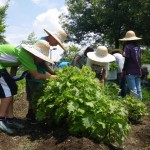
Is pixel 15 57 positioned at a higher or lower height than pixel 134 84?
higher

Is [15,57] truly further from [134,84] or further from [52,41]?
[134,84]

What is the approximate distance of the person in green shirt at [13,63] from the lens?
5219 millimetres

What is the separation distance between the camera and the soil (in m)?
4.42

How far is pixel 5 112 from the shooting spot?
210 inches

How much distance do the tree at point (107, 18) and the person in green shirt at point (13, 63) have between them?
1638 cm

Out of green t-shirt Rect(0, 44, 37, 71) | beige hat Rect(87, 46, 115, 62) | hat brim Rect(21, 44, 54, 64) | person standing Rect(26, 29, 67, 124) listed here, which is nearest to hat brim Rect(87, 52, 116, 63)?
beige hat Rect(87, 46, 115, 62)

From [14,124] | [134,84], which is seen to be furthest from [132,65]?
[14,124]

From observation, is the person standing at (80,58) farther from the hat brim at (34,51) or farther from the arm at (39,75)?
the hat brim at (34,51)

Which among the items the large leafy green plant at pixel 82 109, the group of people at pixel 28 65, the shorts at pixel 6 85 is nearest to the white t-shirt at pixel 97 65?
the group of people at pixel 28 65

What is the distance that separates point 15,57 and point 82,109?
1.38m

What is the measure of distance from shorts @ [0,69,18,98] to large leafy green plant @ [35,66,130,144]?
457 mm

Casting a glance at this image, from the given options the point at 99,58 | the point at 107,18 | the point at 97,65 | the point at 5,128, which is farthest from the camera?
the point at 107,18

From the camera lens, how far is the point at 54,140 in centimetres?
472

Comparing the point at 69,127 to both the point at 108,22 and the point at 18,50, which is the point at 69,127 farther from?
the point at 108,22
